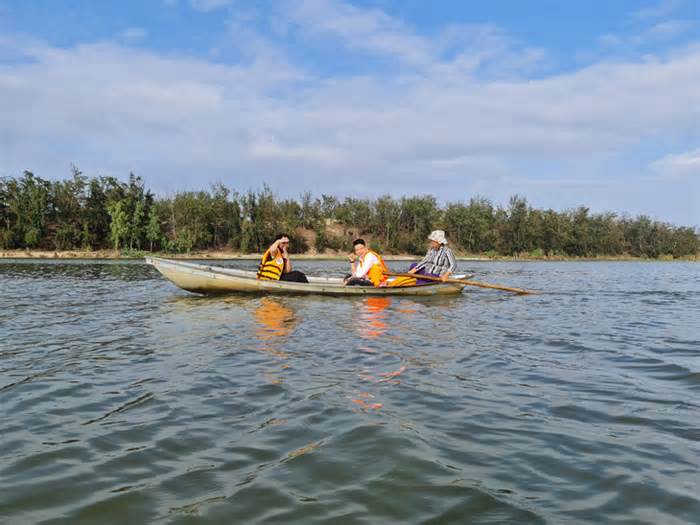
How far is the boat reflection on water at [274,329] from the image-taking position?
623 centimetres

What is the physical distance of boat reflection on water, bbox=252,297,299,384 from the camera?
6227 millimetres

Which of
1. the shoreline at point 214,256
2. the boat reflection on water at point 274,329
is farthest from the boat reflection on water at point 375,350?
the shoreline at point 214,256

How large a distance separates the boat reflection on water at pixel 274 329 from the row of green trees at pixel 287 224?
42225 mm

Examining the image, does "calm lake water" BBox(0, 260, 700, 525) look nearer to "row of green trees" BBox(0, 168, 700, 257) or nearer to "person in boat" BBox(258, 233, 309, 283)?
"person in boat" BBox(258, 233, 309, 283)

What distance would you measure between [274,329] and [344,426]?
15.9 ft

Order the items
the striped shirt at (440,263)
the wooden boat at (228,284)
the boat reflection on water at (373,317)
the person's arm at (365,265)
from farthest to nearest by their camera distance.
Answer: the striped shirt at (440,263)
the person's arm at (365,265)
the wooden boat at (228,284)
the boat reflection on water at (373,317)

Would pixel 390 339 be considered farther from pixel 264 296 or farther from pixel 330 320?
pixel 264 296

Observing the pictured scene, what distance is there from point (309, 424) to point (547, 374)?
10.2 feet

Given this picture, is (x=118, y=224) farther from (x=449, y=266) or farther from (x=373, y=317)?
(x=373, y=317)

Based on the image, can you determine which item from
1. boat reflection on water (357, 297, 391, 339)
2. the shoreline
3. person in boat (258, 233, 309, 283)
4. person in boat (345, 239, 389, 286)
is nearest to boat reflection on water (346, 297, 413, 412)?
boat reflection on water (357, 297, 391, 339)

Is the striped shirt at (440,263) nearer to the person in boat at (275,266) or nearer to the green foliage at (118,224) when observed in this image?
the person in boat at (275,266)

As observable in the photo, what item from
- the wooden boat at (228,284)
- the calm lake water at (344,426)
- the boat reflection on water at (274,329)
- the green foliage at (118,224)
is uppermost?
the green foliage at (118,224)

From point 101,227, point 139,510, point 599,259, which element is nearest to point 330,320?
point 139,510

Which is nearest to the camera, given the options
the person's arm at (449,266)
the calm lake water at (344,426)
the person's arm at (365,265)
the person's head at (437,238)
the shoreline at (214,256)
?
the calm lake water at (344,426)
